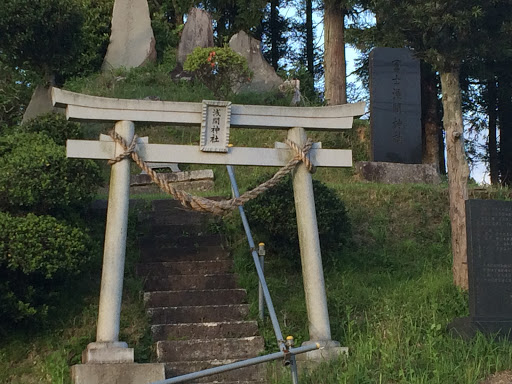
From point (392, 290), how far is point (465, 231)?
1107 mm

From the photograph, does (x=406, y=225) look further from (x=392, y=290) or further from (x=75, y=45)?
(x=75, y=45)

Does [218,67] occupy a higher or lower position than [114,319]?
higher

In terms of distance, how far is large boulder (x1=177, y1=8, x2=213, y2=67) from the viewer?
2161 centimetres

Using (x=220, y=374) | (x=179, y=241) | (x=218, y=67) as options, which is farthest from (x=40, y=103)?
(x=220, y=374)

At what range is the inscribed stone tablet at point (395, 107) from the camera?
1534cm

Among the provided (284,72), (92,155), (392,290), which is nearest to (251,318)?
(392,290)

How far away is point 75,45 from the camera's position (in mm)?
17672

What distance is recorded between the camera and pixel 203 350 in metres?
8.35

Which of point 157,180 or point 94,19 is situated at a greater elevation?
point 94,19

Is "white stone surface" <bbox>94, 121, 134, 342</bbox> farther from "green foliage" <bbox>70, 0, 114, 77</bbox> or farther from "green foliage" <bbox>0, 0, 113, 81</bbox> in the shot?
"green foliage" <bbox>70, 0, 114, 77</bbox>

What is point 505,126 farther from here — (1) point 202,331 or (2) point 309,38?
(1) point 202,331

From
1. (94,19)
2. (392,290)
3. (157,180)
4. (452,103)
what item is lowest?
(392,290)

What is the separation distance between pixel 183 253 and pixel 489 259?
3780mm

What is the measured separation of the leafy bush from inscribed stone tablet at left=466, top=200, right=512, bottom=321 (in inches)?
73.1
